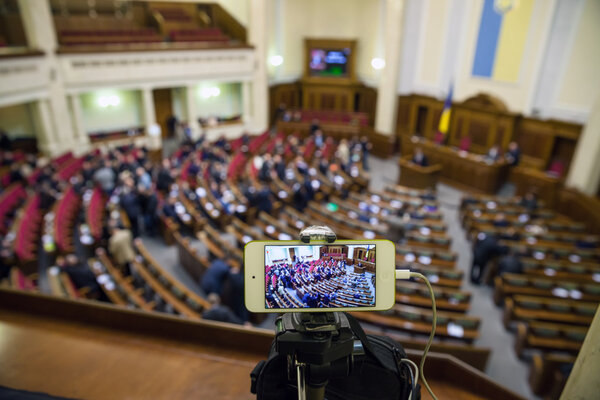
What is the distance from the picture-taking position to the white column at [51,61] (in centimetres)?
1018

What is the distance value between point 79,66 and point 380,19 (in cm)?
1126

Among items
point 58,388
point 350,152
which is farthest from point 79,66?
point 58,388

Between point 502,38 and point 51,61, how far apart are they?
13.4 m

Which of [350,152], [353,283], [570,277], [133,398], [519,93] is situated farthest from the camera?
[350,152]

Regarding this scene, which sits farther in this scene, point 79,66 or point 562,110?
point 79,66

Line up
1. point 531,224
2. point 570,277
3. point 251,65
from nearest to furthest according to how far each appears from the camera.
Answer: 1. point 570,277
2. point 531,224
3. point 251,65

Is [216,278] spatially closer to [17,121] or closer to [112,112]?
[17,121]

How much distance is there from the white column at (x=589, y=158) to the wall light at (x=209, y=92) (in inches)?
506

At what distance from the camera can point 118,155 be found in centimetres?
1062

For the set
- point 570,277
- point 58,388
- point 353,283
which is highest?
point 353,283

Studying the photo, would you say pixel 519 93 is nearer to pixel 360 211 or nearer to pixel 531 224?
pixel 531 224

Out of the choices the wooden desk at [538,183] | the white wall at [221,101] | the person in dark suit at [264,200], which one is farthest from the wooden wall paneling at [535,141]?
the white wall at [221,101]

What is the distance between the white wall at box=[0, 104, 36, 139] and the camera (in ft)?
37.7

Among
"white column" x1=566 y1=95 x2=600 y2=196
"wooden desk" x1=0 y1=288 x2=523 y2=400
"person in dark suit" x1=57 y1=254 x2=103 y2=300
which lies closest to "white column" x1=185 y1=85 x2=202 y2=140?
"person in dark suit" x1=57 y1=254 x2=103 y2=300
